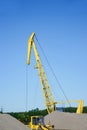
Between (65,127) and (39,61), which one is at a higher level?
(39,61)

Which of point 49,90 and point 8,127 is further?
point 49,90

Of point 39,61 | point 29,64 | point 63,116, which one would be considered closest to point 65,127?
point 63,116

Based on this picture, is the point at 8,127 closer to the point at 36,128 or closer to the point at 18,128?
the point at 18,128

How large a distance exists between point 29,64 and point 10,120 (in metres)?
33.3

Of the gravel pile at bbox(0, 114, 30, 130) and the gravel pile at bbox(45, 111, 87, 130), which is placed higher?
the gravel pile at bbox(0, 114, 30, 130)

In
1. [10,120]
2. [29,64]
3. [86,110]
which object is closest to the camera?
[10,120]

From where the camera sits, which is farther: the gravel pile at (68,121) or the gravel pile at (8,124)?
the gravel pile at (68,121)

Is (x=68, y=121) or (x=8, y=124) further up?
(x=8, y=124)

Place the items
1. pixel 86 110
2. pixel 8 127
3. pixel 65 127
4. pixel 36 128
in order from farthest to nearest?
pixel 86 110, pixel 65 127, pixel 36 128, pixel 8 127

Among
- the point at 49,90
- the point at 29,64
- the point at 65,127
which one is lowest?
the point at 65,127

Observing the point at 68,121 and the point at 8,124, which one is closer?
the point at 8,124

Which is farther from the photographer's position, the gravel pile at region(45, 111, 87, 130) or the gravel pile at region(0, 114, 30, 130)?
the gravel pile at region(45, 111, 87, 130)

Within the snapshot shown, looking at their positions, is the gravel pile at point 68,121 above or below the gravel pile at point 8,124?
below

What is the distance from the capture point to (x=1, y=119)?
2203cm
